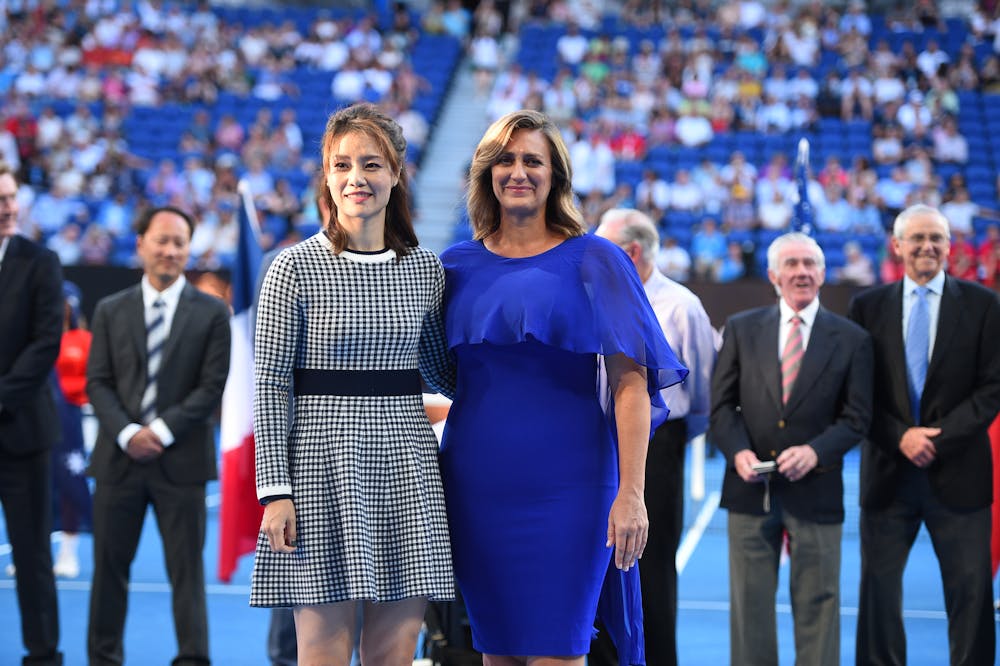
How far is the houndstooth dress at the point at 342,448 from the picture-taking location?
8.80 feet

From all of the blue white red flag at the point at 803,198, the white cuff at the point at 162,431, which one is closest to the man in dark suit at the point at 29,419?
the white cuff at the point at 162,431

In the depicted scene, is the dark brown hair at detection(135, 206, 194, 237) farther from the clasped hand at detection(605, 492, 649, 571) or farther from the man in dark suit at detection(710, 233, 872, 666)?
the clasped hand at detection(605, 492, 649, 571)

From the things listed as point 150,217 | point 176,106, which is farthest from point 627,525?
point 176,106

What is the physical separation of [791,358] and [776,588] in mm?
803

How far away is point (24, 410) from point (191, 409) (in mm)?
636

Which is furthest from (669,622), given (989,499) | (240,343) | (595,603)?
(240,343)

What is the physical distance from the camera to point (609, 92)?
1595 cm

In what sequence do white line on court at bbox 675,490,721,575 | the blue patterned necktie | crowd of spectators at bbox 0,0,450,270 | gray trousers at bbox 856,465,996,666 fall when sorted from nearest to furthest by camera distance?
gray trousers at bbox 856,465,996,666, the blue patterned necktie, white line on court at bbox 675,490,721,575, crowd of spectators at bbox 0,0,450,270

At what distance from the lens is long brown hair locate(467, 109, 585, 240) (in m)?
2.90

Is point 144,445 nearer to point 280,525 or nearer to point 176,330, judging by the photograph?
point 176,330

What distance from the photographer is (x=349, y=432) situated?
271 centimetres

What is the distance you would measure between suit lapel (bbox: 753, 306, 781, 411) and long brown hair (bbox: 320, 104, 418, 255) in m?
1.80

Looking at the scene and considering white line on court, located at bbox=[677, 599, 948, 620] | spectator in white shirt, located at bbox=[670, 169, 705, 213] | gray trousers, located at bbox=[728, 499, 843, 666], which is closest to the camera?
gray trousers, located at bbox=[728, 499, 843, 666]

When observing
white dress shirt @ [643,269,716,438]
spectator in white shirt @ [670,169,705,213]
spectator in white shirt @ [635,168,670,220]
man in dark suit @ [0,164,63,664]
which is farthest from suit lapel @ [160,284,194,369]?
spectator in white shirt @ [670,169,705,213]
